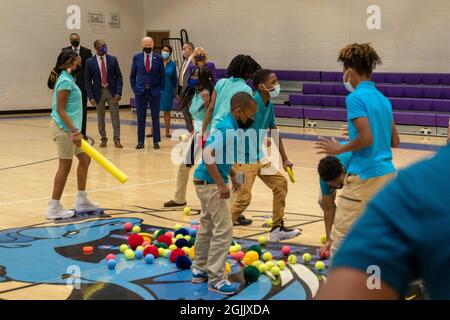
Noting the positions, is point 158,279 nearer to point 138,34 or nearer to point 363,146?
point 363,146

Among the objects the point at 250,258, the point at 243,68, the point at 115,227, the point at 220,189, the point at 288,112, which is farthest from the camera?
the point at 288,112

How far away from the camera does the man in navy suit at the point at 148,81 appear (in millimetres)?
13406

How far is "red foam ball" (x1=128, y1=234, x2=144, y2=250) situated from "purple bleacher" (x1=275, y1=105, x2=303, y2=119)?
37.7ft

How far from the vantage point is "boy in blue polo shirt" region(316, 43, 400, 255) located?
172 inches

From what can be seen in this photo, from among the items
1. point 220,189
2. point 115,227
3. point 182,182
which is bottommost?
point 115,227

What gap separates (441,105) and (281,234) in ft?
32.4

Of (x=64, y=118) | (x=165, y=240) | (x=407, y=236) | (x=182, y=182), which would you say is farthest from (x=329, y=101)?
(x=407, y=236)

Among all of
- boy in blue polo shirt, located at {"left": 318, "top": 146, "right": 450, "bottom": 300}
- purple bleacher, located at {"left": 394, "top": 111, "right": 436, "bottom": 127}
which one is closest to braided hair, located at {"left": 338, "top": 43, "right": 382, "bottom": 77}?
boy in blue polo shirt, located at {"left": 318, "top": 146, "right": 450, "bottom": 300}

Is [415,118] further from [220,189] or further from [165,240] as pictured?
[220,189]

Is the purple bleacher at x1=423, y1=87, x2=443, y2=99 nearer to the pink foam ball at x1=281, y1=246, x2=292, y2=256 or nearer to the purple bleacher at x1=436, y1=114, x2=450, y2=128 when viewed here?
the purple bleacher at x1=436, y1=114, x2=450, y2=128

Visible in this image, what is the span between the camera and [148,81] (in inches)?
531

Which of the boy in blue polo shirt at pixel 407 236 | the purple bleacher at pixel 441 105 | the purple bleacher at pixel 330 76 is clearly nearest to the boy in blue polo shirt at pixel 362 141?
the boy in blue polo shirt at pixel 407 236

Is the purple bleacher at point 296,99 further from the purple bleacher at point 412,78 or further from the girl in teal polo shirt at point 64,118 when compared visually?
the girl in teal polo shirt at point 64,118

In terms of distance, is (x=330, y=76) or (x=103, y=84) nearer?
(x=103, y=84)
